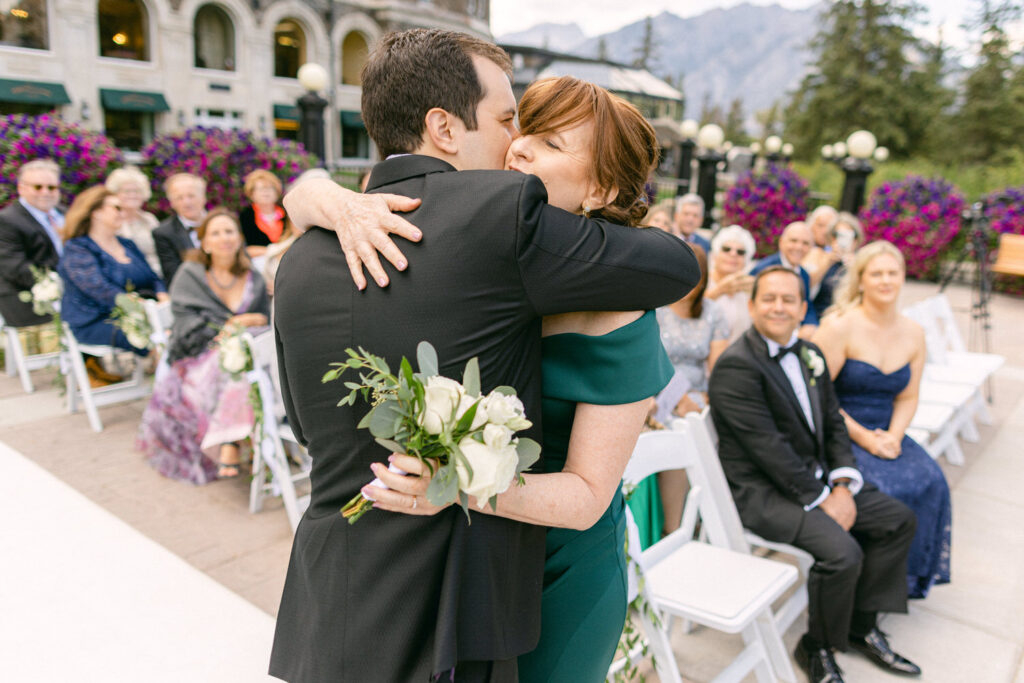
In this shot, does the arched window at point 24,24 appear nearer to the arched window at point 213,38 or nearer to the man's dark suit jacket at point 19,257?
the arched window at point 213,38

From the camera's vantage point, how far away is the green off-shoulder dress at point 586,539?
1.25 metres

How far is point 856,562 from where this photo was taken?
116 inches

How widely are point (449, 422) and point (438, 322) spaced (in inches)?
6.7

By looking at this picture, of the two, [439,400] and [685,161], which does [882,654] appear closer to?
[439,400]

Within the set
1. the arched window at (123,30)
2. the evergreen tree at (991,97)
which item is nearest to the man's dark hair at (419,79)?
the arched window at (123,30)

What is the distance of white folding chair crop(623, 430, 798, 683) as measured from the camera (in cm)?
241

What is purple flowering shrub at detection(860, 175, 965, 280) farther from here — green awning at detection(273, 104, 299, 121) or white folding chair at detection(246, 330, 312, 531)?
green awning at detection(273, 104, 299, 121)

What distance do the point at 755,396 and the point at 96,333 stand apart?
16.2 feet

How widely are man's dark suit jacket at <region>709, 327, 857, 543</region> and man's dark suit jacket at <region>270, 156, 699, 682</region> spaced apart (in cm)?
202

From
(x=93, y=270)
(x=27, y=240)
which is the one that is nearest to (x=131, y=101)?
(x=27, y=240)

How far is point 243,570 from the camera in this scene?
3.52 m

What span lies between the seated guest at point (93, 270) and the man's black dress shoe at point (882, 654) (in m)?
5.31

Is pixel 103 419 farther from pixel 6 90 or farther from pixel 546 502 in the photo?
pixel 6 90

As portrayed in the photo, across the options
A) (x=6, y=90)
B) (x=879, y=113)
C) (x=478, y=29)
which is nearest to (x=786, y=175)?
(x=6, y=90)
